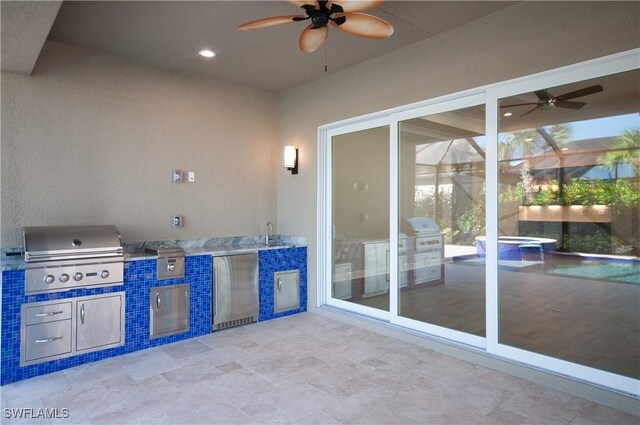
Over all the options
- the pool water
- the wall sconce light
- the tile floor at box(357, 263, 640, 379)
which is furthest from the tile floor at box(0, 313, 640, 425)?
the wall sconce light

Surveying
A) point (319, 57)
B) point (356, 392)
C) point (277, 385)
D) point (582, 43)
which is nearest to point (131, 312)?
point (277, 385)

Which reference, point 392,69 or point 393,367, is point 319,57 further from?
point 393,367

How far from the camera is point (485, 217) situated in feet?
11.0

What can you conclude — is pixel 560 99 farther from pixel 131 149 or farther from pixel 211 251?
pixel 131 149

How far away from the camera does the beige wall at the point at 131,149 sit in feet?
11.9

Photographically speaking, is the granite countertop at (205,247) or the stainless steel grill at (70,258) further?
the granite countertop at (205,247)

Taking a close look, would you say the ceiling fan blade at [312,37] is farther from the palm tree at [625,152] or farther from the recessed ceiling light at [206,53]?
the palm tree at [625,152]

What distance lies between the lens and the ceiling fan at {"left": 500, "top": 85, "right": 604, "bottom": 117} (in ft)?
9.21

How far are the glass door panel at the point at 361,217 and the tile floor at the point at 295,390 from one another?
899 millimetres

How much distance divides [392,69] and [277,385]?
127 inches

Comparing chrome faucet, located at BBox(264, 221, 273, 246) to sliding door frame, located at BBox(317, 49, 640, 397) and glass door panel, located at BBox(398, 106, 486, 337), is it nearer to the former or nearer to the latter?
sliding door frame, located at BBox(317, 49, 640, 397)

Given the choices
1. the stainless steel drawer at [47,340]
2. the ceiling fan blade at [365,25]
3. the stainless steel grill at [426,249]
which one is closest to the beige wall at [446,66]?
the ceiling fan blade at [365,25]

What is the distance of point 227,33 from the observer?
3586mm

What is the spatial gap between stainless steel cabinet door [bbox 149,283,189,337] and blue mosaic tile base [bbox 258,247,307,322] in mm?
936
